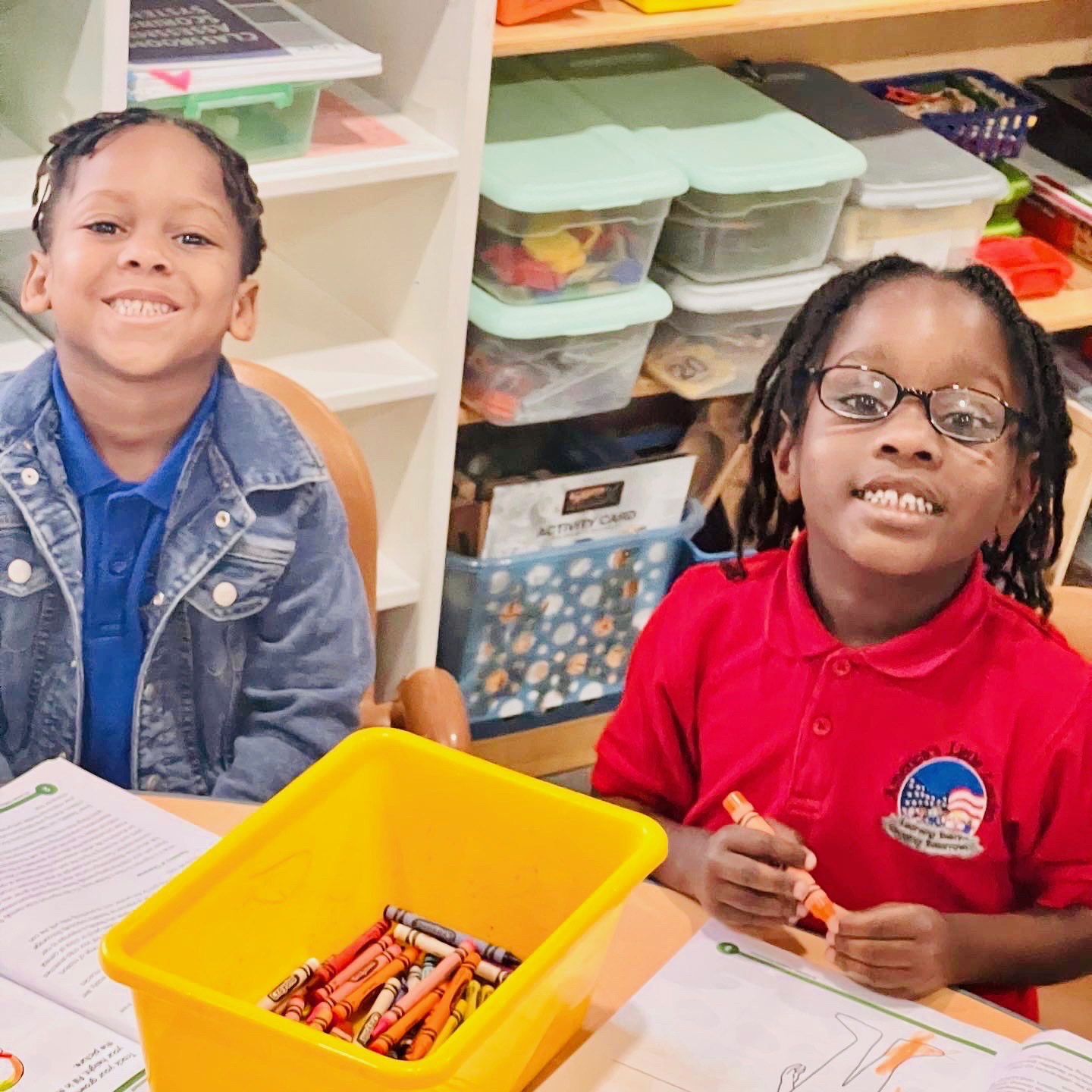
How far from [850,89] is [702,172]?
0.46 meters

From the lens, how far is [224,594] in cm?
122

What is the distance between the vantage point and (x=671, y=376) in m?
2.21

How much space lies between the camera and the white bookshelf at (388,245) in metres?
1.69

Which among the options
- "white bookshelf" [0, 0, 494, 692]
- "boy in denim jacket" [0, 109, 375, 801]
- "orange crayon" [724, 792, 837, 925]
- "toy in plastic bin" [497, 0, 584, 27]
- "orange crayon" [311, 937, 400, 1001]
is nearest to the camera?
"orange crayon" [311, 937, 400, 1001]

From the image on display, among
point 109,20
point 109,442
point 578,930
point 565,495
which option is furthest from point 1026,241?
point 578,930

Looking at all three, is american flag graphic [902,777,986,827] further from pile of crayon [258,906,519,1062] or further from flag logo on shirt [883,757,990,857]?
pile of crayon [258,906,519,1062]

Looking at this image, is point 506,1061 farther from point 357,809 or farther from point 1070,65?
point 1070,65

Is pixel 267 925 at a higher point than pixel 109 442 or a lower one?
lower

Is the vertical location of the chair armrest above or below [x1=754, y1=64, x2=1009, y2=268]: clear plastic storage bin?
below

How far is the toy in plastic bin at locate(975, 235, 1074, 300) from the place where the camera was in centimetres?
241

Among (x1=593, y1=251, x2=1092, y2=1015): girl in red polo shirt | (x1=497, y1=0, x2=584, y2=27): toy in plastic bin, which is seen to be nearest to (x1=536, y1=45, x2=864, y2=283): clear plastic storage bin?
(x1=497, y1=0, x2=584, y2=27): toy in plastic bin

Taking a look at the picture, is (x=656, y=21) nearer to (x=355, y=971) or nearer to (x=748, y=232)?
(x=748, y=232)

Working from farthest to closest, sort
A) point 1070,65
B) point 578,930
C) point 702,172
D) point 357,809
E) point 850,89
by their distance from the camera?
1. point 1070,65
2. point 850,89
3. point 702,172
4. point 357,809
5. point 578,930

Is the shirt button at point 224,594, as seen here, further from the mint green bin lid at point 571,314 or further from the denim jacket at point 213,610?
the mint green bin lid at point 571,314
